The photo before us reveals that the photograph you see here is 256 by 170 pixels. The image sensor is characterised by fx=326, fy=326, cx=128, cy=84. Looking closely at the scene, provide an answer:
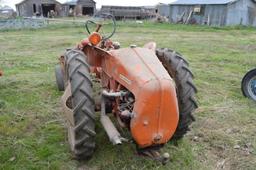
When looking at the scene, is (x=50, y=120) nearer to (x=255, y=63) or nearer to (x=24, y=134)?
(x=24, y=134)

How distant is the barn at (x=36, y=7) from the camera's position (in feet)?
130

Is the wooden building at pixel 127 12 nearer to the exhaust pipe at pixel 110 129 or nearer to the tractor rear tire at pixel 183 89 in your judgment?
the tractor rear tire at pixel 183 89

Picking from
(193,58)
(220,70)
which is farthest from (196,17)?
(220,70)

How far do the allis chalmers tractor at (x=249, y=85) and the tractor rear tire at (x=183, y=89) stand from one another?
211cm

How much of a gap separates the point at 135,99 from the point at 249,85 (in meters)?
3.20

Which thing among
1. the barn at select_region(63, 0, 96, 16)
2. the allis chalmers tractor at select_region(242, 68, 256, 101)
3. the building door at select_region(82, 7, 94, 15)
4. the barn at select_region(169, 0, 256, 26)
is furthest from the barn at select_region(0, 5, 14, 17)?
the allis chalmers tractor at select_region(242, 68, 256, 101)

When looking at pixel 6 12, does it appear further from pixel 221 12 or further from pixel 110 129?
pixel 110 129

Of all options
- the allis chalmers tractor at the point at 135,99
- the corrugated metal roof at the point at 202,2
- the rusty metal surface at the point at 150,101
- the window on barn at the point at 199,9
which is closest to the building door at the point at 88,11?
the corrugated metal roof at the point at 202,2

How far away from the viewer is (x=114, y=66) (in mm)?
3205

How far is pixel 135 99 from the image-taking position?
2.72m

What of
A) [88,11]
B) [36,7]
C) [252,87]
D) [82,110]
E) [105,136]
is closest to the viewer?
[82,110]

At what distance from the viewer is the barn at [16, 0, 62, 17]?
39500mm

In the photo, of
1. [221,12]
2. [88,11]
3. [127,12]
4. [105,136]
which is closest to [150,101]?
[105,136]

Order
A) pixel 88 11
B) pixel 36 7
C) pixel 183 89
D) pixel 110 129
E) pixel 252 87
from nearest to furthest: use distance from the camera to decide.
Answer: pixel 110 129 < pixel 183 89 < pixel 252 87 < pixel 36 7 < pixel 88 11
